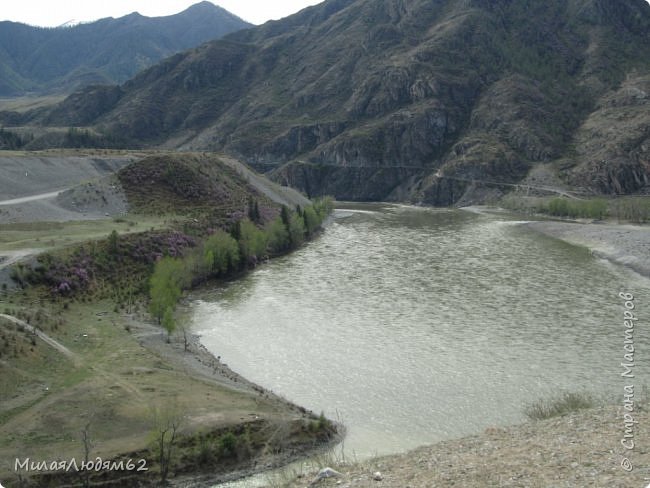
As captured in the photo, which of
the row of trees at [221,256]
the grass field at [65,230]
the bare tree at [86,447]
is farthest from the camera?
the grass field at [65,230]

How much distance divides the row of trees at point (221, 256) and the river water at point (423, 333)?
3.39 metres

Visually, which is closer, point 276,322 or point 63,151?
point 276,322

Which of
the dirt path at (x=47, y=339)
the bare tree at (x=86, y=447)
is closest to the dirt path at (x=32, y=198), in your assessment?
the dirt path at (x=47, y=339)

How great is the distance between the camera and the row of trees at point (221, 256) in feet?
196

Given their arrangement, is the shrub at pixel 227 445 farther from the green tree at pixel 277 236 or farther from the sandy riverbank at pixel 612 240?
the sandy riverbank at pixel 612 240

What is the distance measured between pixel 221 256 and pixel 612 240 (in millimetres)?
71409

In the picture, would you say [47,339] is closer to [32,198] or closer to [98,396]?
[98,396]

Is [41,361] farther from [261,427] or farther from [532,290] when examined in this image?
[532,290]

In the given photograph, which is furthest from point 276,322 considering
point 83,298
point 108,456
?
point 108,456

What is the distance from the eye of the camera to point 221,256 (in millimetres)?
83875

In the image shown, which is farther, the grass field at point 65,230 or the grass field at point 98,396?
the grass field at point 65,230

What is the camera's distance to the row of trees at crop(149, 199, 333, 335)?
59.7 meters

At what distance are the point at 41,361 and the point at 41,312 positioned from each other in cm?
1165

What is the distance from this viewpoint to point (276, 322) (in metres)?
63.5
